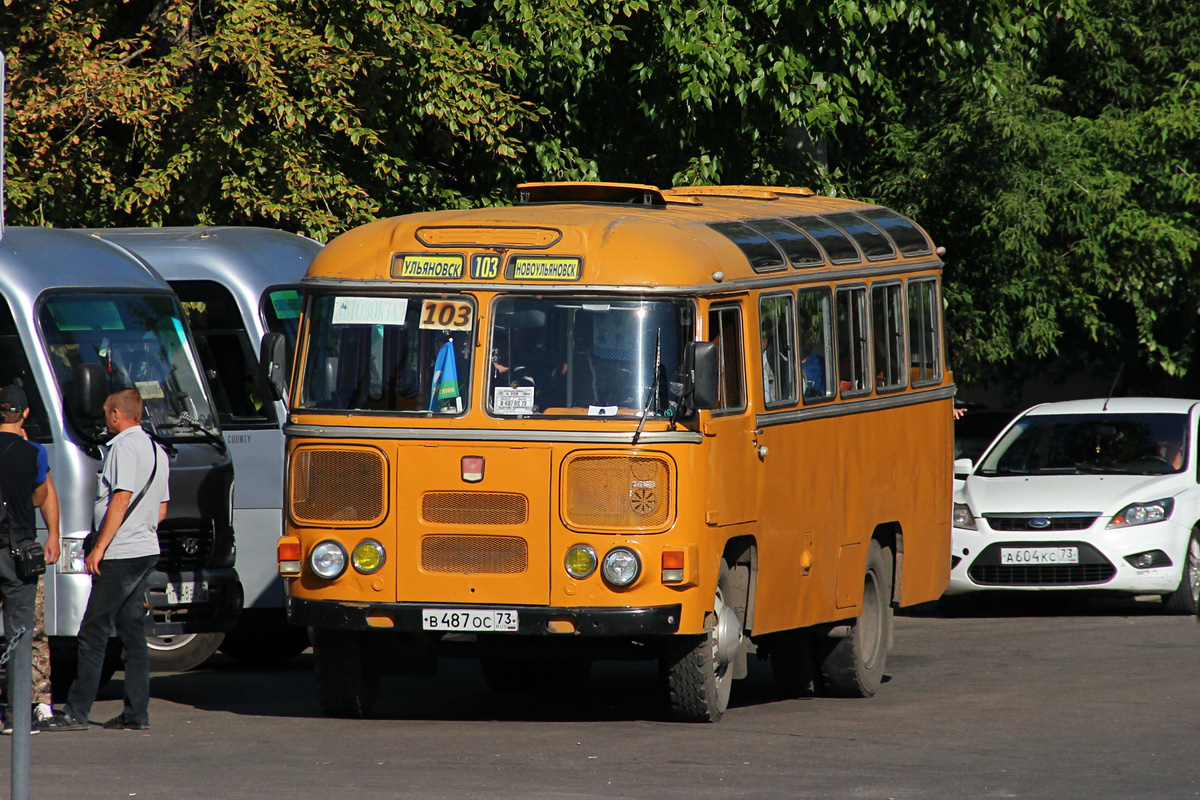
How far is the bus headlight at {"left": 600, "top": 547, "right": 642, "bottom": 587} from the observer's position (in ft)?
33.4

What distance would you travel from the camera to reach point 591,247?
34.4 ft

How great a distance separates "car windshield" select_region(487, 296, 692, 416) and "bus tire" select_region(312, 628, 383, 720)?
150cm

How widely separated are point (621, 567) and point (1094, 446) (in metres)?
8.38

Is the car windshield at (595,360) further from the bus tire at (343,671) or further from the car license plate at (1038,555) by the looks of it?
the car license plate at (1038,555)

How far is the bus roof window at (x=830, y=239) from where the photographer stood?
40.2 ft

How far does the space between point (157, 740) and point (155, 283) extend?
328 centimetres

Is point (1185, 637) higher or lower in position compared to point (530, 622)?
lower

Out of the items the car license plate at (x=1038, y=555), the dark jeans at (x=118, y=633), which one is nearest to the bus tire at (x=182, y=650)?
the dark jeans at (x=118, y=633)

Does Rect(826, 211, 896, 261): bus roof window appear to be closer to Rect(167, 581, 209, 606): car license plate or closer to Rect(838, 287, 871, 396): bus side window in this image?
Rect(838, 287, 871, 396): bus side window

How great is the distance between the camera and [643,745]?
32.7ft

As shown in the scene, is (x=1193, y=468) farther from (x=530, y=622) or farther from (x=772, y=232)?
(x=530, y=622)

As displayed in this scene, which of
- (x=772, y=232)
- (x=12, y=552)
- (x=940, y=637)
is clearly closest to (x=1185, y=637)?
(x=940, y=637)

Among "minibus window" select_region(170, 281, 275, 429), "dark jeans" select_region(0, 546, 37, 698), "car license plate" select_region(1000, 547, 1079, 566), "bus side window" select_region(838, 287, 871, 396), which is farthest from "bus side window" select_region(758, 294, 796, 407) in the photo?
"car license plate" select_region(1000, 547, 1079, 566)

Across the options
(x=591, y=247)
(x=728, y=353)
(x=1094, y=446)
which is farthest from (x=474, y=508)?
(x=1094, y=446)
